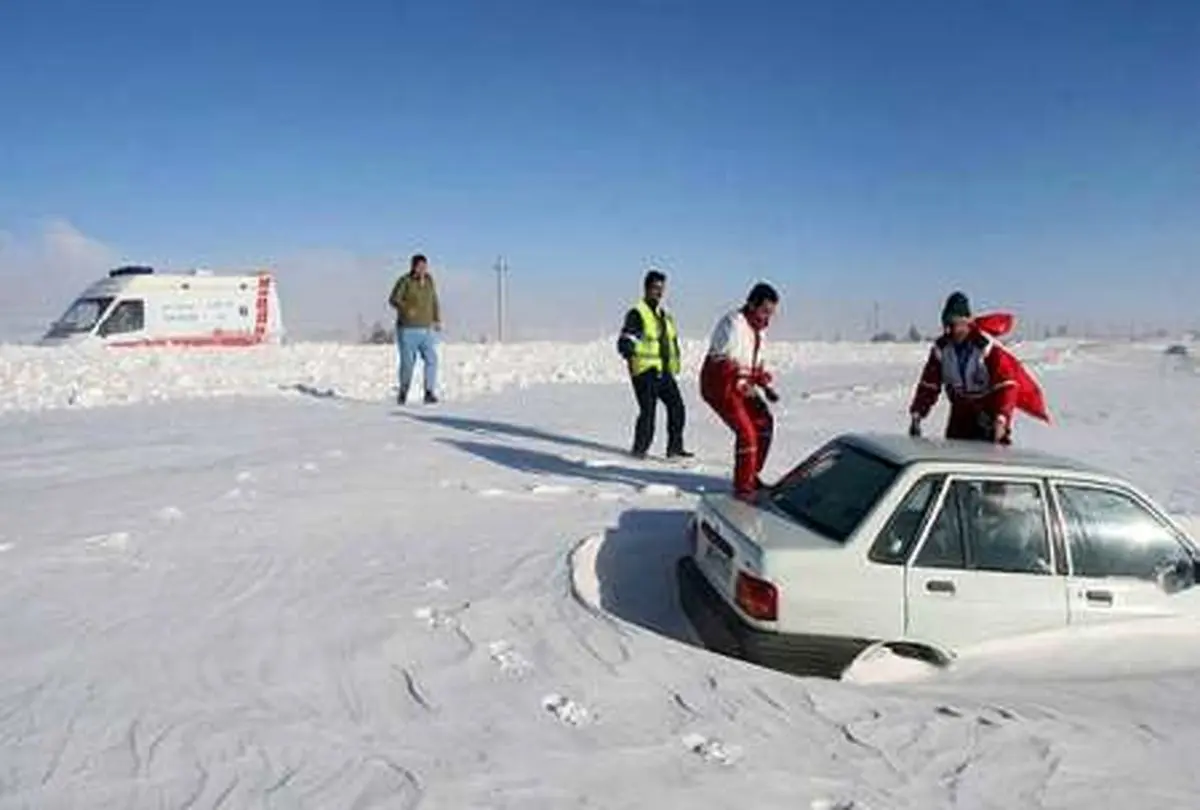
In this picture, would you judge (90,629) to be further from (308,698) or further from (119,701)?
(308,698)

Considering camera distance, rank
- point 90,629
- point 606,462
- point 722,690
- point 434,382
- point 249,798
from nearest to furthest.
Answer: point 249,798, point 722,690, point 90,629, point 606,462, point 434,382

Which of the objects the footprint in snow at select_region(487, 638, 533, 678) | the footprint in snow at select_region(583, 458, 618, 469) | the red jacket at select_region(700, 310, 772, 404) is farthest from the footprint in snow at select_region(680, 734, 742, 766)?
the footprint in snow at select_region(583, 458, 618, 469)

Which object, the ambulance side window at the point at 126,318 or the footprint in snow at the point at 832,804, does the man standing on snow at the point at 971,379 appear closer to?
the footprint in snow at the point at 832,804

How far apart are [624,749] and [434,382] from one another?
38.2 feet

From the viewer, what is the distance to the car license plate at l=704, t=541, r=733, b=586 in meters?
5.63

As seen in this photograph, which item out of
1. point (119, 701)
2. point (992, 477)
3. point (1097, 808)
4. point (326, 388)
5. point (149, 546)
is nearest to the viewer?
point (1097, 808)

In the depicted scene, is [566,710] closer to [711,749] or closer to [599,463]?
[711,749]

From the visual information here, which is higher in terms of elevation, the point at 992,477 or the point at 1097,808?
the point at 992,477

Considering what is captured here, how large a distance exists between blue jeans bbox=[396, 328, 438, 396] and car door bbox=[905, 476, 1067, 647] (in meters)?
10.0

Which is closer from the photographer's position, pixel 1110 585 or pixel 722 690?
pixel 722 690

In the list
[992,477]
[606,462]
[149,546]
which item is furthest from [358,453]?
[992,477]

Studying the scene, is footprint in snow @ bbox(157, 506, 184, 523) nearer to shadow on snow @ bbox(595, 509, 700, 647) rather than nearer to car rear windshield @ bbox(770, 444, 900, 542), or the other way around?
shadow on snow @ bbox(595, 509, 700, 647)

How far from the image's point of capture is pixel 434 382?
15.4 metres

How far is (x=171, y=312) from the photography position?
29.8 meters
